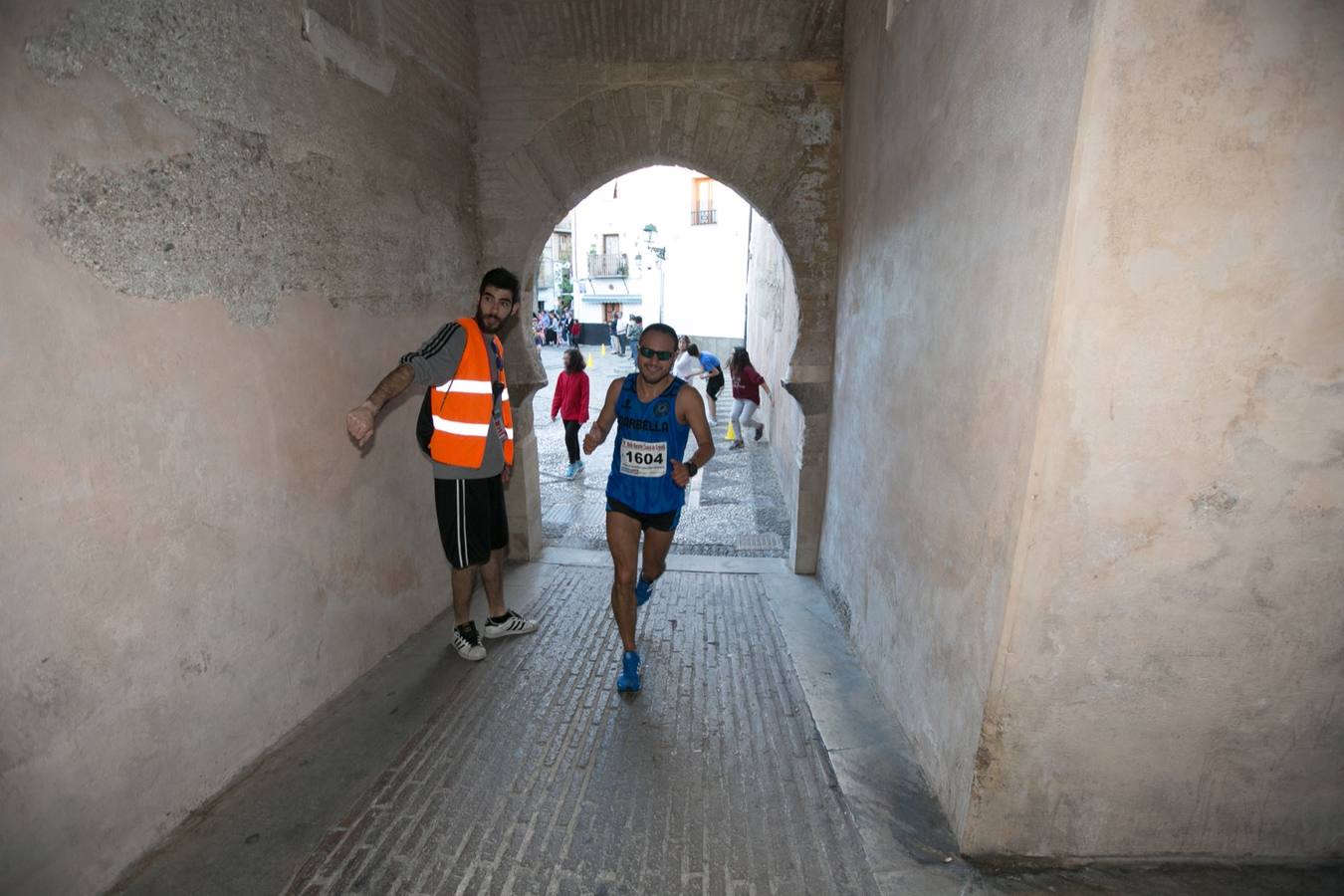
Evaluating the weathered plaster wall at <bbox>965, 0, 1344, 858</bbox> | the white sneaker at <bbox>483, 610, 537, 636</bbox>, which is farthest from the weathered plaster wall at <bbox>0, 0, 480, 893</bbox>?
the weathered plaster wall at <bbox>965, 0, 1344, 858</bbox>

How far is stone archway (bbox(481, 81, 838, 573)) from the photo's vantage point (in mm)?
4512

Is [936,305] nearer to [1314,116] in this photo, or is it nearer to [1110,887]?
[1314,116]

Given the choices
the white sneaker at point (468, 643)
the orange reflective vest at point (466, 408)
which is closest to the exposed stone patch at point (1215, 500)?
the orange reflective vest at point (466, 408)

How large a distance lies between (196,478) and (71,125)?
112 centimetres

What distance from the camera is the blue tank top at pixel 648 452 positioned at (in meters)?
3.38

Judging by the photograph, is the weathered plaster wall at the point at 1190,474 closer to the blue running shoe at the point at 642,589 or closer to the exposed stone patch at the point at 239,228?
the blue running shoe at the point at 642,589

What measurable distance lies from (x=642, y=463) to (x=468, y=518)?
97 cm

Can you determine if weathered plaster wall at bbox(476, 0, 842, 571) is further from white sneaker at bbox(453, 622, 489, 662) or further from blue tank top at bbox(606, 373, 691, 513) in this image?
white sneaker at bbox(453, 622, 489, 662)

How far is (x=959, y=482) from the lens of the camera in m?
2.35

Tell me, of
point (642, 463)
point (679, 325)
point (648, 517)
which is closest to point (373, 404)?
point (642, 463)

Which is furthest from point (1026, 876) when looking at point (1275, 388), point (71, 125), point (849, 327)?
point (71, 125)

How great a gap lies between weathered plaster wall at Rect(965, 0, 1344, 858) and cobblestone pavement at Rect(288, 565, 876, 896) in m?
0.70

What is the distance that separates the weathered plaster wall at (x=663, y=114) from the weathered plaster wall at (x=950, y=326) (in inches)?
27.2

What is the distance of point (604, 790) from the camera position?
261cm
